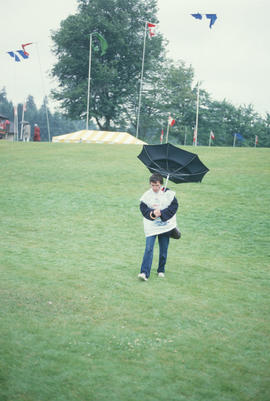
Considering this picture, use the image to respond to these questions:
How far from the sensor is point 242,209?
1423cm

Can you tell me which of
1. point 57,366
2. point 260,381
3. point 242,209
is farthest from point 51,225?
point 260,381

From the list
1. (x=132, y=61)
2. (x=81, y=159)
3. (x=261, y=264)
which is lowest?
(x=261, y=264)

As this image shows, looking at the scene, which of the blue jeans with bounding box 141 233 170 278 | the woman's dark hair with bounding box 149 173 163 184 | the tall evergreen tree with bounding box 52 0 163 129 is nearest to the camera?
the woman's dark hair with bounding box 149 173 163 184

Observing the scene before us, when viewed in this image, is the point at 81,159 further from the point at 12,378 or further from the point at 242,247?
the point at 12,378

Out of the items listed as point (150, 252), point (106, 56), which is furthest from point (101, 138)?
point (150, 252)

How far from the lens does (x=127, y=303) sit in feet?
20.0

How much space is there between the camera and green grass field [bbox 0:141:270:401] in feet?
13.0

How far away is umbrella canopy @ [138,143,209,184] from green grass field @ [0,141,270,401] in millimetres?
2004

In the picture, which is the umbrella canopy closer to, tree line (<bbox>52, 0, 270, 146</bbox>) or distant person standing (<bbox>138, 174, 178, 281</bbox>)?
distant person standing (<bbox>138, 174, 178, 281</bbox>)

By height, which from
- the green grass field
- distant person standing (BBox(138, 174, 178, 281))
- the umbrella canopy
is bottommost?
the green grass field

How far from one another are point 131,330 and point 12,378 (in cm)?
169

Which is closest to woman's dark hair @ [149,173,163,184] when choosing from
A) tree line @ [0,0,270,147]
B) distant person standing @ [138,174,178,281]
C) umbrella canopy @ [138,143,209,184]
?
distant person standing @ [138,174,178,281]

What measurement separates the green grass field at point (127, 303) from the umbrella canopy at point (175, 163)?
200 centimetres

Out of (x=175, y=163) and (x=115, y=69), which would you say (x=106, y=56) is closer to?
(x=115, y=69)
